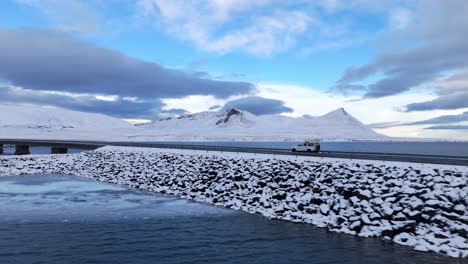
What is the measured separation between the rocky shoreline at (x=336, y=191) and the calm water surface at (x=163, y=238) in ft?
4.22

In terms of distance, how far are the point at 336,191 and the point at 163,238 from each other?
471 inches

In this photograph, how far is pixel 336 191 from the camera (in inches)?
1008

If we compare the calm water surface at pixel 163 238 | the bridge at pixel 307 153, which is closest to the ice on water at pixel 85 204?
the calm water surface at pixel 163 238

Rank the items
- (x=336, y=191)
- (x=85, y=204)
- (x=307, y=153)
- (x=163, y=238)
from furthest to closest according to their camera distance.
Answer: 1. (x=307, y=153)
2. (x=85, y=204)
3. (x=336, y=191)
4. (x=163, y=238)

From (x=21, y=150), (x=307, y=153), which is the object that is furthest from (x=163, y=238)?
(x=21, y=150)

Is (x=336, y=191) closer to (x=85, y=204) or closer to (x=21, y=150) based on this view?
(x=85, y=204)

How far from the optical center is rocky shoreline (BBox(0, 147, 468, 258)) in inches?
763

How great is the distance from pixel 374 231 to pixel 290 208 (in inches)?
242

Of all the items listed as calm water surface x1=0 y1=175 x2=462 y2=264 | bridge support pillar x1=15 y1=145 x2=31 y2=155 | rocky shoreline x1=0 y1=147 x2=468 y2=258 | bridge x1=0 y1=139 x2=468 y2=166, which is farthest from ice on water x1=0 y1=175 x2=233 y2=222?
bridge support pillar x1=15 y1=145 x2=31 y2=155

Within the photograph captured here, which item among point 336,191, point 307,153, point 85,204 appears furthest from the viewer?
point 307,153

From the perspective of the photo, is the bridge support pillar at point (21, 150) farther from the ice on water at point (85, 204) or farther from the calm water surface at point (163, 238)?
the calm water surface at point (163, 238)

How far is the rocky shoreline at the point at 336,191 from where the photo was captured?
19375 millimetres

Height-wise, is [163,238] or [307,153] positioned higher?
[307,153]

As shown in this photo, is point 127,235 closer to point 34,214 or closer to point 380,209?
point 34,214
